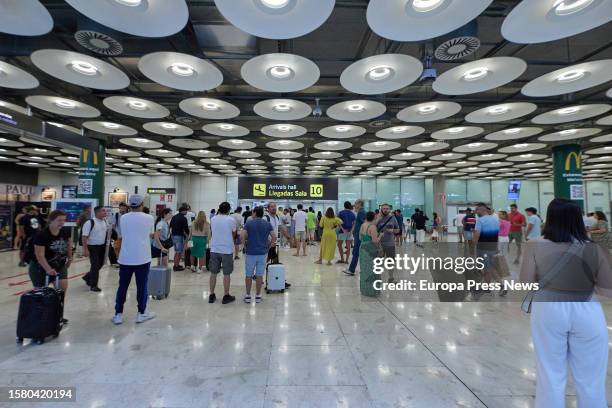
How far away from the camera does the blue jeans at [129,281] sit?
3566 millimetres

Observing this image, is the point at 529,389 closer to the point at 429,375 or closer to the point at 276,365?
the point at 429,375

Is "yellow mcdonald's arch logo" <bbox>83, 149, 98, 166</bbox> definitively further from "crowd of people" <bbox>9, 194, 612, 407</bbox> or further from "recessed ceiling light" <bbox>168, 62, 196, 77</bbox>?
"recessed ceiling light" <bbox>168, 62, 196, 77</bbox>

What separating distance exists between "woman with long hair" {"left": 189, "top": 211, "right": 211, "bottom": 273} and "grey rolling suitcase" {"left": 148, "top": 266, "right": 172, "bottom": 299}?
1.89 meters

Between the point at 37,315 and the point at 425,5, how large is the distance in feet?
19.2

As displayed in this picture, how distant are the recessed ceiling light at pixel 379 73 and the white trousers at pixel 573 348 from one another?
466 cm

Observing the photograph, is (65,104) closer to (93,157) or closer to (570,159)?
(93,157)

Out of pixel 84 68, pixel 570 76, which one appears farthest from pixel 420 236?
pixel 84 68

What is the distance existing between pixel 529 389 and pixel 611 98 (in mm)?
8557

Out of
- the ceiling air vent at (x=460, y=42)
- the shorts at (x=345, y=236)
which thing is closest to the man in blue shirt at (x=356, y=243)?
the shorts at (x=345, y=236)

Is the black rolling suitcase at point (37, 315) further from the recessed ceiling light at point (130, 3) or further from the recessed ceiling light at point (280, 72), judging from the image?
the recessed ceiling light at point (280, 72)

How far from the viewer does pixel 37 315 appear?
9.98ft

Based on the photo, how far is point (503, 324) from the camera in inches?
147

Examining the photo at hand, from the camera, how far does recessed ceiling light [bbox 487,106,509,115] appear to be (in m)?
7.04

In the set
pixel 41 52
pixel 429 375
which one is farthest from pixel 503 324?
pixel 41 52
